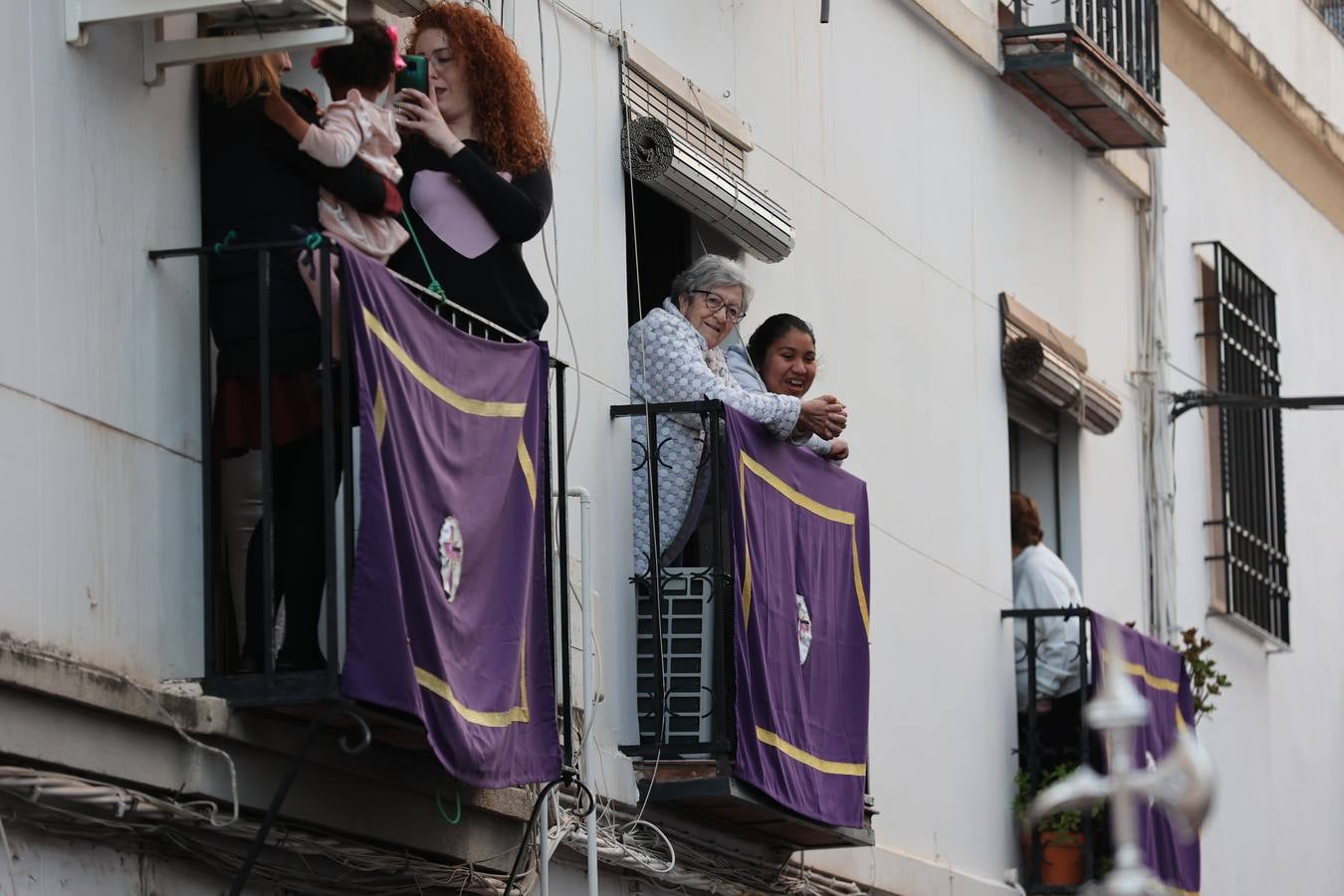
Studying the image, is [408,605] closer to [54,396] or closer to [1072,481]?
[54,396]

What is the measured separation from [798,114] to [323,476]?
17.0 feet

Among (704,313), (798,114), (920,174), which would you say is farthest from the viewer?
(920,174)

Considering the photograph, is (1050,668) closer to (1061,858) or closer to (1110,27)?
(1061,858)

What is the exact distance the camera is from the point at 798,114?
481 inches

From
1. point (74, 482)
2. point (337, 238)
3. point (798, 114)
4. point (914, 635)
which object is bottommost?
point (914, 635)

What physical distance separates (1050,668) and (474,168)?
6.51 m

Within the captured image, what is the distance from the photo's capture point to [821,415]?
34.2 feet

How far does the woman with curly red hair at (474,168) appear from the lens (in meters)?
8.57

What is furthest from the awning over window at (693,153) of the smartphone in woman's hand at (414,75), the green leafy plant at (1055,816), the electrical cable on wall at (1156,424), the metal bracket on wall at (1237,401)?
the electrical cable on wall at (1156,424)

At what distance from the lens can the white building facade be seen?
23.1 ft

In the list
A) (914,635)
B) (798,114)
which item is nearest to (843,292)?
(798,114)

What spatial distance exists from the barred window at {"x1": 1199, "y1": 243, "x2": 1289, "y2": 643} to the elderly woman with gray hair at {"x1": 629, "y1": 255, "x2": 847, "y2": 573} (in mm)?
7708

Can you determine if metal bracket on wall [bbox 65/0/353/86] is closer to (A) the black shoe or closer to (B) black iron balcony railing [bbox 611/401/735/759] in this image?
(A) the black shoe

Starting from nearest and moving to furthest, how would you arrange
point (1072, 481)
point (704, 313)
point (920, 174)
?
point (704, 313) → point (920, 174) → point (1072, 481)
